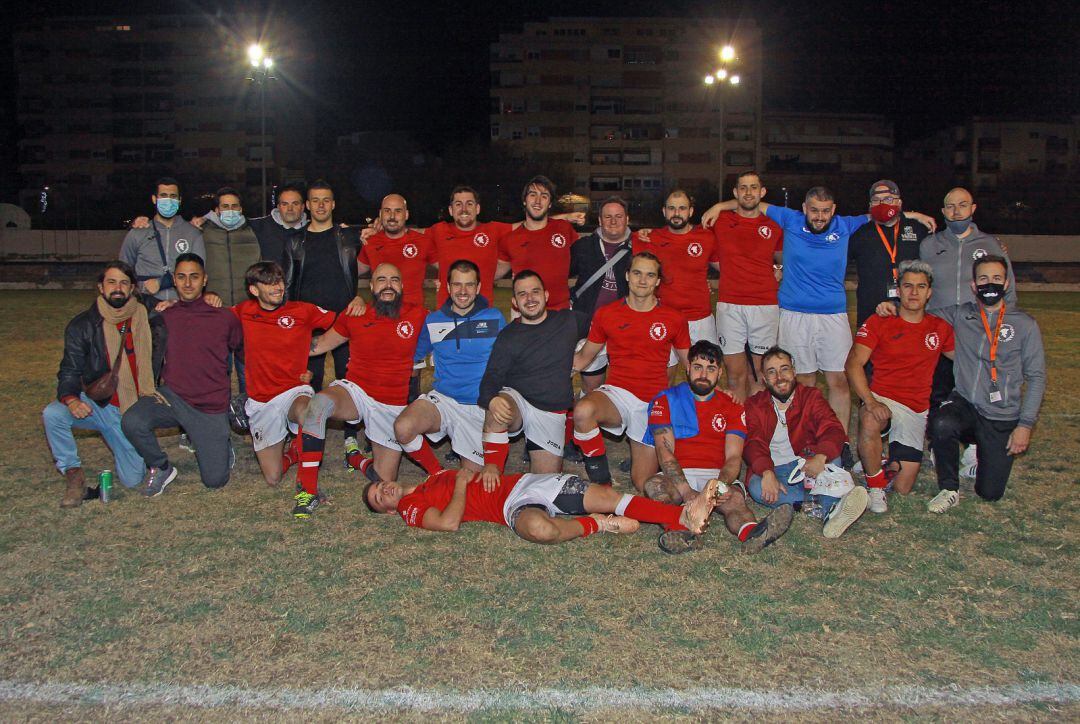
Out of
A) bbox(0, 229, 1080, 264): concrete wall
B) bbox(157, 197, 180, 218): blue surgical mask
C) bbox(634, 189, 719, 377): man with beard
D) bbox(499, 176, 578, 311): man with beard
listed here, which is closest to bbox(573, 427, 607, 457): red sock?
bbox(634, 189, 719, 377): man with beard

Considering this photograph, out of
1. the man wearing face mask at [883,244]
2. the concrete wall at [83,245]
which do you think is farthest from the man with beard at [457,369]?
the concrete wall at [83,245]

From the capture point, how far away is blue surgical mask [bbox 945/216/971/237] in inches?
251

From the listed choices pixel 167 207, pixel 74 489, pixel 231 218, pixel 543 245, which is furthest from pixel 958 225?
pixel 74 489

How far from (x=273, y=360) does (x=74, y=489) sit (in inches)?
60.9

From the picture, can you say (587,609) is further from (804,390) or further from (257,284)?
(257,284)

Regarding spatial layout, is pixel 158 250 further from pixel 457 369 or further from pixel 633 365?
pixel 633 365

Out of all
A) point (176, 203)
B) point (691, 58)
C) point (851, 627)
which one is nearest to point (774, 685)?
point (851, 627)

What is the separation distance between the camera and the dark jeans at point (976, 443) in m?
5.72

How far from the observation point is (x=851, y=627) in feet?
12.6

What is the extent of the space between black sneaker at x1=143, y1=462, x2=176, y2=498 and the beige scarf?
1.71 feet

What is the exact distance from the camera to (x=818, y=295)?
684 centimetres

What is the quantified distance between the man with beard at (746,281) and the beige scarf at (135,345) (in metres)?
4.40

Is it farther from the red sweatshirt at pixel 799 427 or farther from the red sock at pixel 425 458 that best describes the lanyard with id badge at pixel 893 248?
the red sock at pixel 425 458

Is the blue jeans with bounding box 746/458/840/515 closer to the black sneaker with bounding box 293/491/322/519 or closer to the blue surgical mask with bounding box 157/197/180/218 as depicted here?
the black sneaker with bounding box 293/491/322/519
